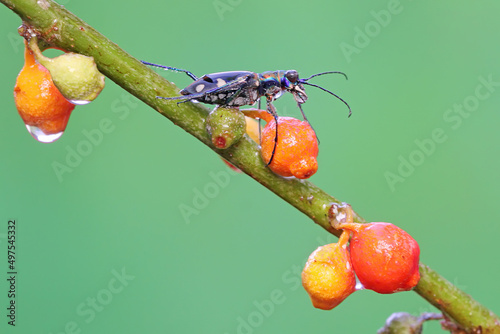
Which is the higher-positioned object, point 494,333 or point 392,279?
point 392,279

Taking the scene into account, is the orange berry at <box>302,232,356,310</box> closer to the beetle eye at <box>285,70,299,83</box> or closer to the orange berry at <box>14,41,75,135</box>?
the beetle eye at <box>285,70,299,83</box>

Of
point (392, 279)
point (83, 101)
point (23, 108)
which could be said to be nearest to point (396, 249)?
point (392, 279)

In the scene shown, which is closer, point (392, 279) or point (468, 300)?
point (392, 279)

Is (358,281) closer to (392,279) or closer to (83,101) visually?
(392,279)

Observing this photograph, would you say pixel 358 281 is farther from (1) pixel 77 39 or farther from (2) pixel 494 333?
(1) pixel 77 39

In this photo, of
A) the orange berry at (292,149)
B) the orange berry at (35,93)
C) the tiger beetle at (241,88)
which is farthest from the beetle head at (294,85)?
the orange berry at (35,93)

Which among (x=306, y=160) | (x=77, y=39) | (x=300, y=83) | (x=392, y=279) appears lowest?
(x=392, y=279)
